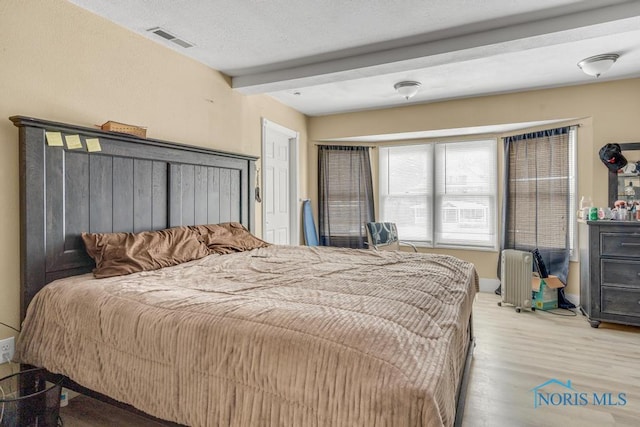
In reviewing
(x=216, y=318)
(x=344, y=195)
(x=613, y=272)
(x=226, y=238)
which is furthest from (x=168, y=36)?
(x=613, y=272)

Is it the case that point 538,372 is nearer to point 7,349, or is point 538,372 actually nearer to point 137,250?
point 137,250

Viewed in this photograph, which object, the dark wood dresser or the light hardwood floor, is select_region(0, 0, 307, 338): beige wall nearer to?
the light hardwood floor

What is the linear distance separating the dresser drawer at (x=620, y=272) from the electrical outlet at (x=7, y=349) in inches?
180

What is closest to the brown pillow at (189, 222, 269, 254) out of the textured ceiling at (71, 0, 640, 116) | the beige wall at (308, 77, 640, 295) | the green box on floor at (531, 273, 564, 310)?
the textured ceiling at (71, 0, 640, 116)

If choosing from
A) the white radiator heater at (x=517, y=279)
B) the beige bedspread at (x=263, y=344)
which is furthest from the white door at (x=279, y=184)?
the white radiator heater at (x=517, y=279)

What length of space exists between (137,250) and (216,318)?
48.2 inches

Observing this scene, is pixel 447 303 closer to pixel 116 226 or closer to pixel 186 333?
pixel 186 333

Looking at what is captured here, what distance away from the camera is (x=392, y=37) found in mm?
2814

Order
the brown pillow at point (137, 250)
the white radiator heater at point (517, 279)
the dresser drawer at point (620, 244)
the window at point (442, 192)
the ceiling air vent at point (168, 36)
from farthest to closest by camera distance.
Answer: the window at point (442, 192), the white radiator heater at point (517, 279), the dresser drawer at point (620, 244), the ceiling air vent at point (168, 36), the brown pillow at point (137, 250)

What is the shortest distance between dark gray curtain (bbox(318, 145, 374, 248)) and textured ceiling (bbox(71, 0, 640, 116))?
1566 mm

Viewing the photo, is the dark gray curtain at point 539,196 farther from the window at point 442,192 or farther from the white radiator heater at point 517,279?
the white radiator heater at point 517,279

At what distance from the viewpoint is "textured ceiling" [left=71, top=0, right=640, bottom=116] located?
235 cm

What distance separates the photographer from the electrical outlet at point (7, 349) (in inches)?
75.1

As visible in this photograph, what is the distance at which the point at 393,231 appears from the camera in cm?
457
